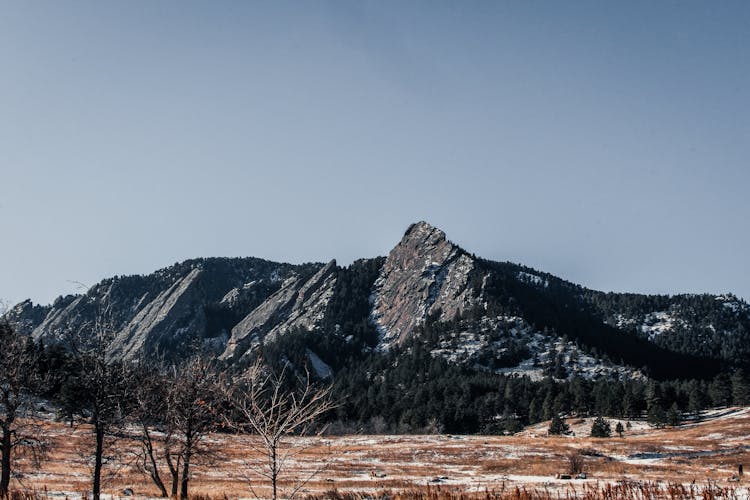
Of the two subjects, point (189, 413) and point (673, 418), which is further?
point (673, 418)

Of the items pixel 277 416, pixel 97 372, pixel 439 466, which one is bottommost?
pixel 439 466

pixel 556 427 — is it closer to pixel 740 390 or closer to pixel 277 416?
pixel 740 390

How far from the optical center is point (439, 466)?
47375 mm

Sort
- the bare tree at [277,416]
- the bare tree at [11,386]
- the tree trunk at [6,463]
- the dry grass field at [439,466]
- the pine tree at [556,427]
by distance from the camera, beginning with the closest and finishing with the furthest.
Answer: the bare tree at [277,416] → the tree trunk at [6,463] → the bare tree at [11,386] → the dry grass field at [439,466] → the pine tree at [556,427]

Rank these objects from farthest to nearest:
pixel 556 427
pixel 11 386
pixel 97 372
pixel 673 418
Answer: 1. pixel 673 418
2. pixel 556 427
3. pixel 11 386
4. pixel 97 372

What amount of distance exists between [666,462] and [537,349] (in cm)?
14009

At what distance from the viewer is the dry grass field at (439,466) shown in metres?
28.6

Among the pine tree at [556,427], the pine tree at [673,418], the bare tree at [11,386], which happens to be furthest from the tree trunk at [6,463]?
the pine tree at [673,418]

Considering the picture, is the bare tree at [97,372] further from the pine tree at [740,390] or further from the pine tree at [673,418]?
the pine tree at [740,390]

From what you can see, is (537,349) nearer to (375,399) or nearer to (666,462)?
(375,399)

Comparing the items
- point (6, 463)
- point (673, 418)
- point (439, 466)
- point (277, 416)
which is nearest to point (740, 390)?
point (673, 418)

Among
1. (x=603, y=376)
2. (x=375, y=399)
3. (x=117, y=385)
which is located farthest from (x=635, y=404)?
(x=117, y=385)

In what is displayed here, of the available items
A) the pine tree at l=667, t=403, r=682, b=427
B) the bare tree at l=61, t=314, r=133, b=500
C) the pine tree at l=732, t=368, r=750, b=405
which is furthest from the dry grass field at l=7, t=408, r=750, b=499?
the pine tree at l=732, t=368, r=750, b=405

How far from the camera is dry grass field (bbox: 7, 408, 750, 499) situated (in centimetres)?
2861
